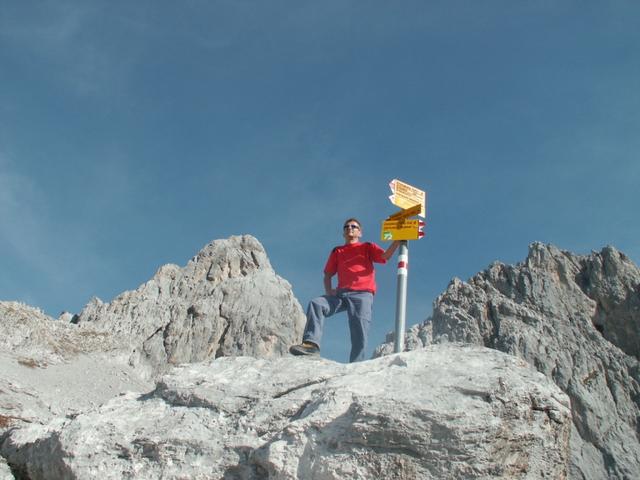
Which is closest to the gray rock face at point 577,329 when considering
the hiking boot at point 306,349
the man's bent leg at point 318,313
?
the man's bent leg at point 318,313

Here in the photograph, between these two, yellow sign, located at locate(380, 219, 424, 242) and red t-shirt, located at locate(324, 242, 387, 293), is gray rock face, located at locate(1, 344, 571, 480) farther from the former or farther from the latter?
red t-shirt, located at locate(324, 242, 387, 293)

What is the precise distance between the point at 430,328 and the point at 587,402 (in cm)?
1745

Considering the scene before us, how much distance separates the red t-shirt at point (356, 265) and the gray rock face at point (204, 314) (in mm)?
35124

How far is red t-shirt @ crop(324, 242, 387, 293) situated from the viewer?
38.7ft

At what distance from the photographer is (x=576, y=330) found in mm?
71312

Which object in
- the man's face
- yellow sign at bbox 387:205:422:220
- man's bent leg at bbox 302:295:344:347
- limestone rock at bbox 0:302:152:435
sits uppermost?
limestone rock at bbox 0:302:152:435

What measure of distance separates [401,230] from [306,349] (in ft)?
7.90

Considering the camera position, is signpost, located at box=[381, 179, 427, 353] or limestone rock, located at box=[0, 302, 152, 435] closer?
signpost, located at box=[381, 179, 427, 353]

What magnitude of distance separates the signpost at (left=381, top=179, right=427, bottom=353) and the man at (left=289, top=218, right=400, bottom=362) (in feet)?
2.27

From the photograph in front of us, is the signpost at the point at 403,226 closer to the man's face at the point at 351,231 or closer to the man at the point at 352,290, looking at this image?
the man at the point at 352,290

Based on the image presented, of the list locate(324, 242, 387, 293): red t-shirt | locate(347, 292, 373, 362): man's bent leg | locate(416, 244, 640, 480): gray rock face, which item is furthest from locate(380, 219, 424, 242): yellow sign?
locate(416, 244, 640, 480): gray rock face

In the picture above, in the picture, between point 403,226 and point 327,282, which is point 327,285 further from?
point 403,226

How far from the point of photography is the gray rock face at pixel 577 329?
60.0 metres

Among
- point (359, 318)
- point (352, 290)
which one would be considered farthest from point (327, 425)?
point (352, 290)
